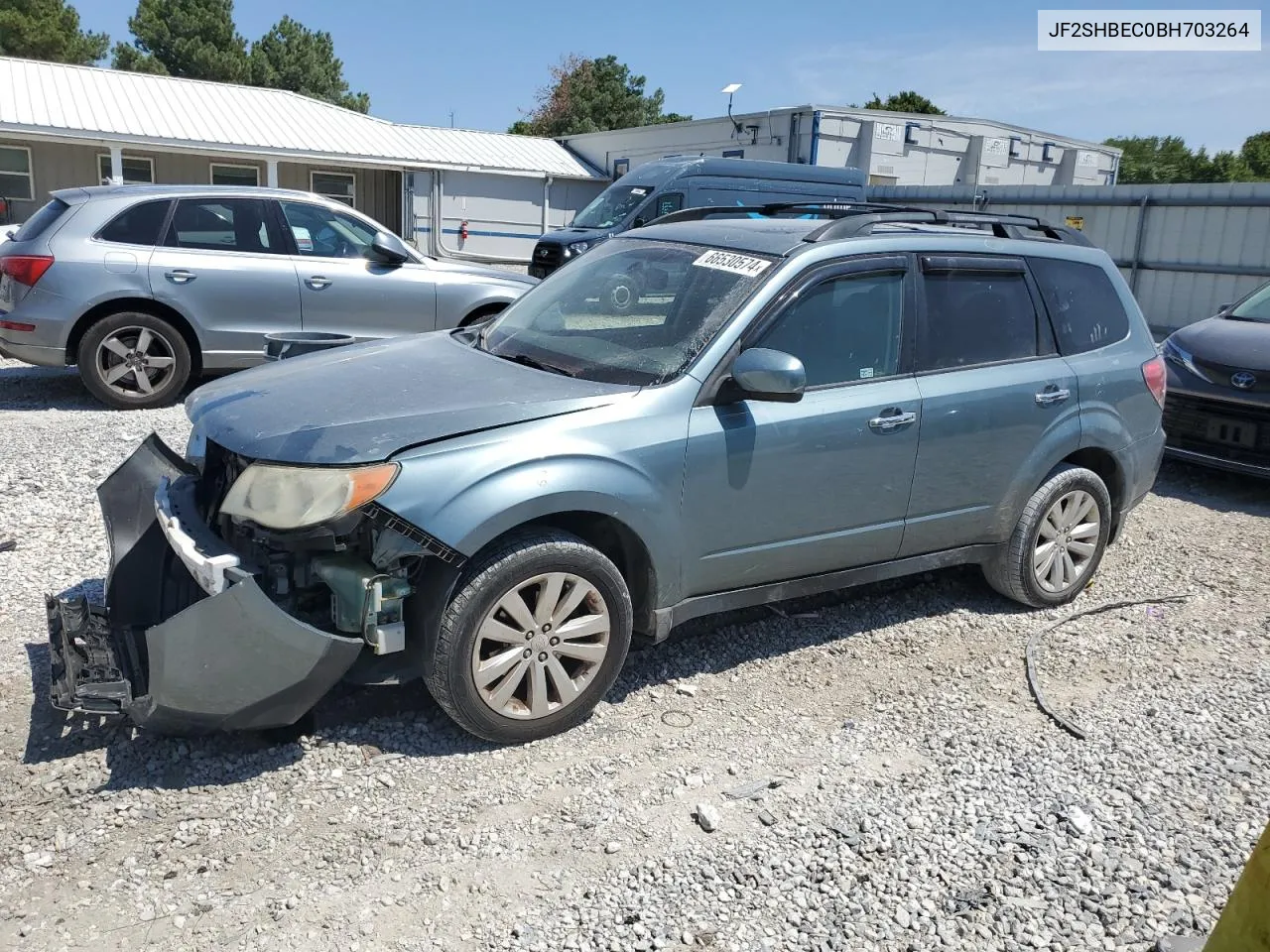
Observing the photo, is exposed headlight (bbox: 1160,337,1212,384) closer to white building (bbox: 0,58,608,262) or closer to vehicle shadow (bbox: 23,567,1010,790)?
vehicle shadow (bbox: 23,567,1010,790)

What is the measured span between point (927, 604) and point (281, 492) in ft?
11.1

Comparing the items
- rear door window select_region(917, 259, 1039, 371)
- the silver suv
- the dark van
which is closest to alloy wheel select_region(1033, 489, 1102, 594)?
rear door window select_region(917, 259, 1039, 371)

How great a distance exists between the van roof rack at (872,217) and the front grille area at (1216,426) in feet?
9.49

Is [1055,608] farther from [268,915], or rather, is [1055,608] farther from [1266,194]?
[1266,194]

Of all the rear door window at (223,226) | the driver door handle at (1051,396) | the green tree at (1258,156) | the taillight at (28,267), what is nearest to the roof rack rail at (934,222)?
the driver door handle at (1051,396)

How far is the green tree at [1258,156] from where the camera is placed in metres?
59.0

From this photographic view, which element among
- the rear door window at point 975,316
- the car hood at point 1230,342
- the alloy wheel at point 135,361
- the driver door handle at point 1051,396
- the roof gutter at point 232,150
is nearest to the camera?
the rear door window at point 975,316

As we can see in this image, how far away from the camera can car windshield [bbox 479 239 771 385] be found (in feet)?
13.5

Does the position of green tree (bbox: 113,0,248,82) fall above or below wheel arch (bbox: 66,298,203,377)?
above

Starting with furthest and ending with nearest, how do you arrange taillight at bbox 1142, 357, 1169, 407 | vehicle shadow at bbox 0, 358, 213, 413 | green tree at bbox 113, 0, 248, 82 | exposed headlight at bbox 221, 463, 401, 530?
green tree at bbox 113, 0, 248, 82
vehicle shadow at bbox 0, 358, 213, 413
taillight at bbox 1142, 357, 1169, 407
exposed headlight at bbox 221, 463, 401, 530

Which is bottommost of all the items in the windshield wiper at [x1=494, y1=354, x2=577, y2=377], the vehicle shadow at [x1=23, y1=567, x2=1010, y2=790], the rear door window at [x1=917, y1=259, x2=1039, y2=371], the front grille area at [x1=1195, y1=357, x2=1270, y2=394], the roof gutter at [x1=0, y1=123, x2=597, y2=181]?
the vehicle shadow at [x1=23, y1=567, x2=1010, y2=790]

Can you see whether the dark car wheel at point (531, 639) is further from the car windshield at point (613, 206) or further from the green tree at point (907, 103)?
the green tree at point (907, 103)

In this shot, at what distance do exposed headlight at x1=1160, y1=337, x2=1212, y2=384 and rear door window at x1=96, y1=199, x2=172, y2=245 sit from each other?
320 inches

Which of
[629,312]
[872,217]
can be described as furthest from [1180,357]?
[629,312]
